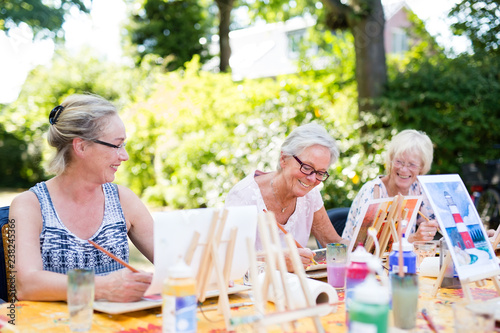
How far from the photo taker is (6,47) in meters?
9.15

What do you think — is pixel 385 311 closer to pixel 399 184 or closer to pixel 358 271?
pixel 358 271

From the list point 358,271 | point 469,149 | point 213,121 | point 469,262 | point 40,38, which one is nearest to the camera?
point 358,271

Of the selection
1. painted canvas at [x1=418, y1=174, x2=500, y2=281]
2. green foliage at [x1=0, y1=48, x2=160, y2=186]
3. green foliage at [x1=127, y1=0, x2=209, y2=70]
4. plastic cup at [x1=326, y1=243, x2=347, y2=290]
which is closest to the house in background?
green foliage at [x1=127, y1=0, x2=209, y2=70]

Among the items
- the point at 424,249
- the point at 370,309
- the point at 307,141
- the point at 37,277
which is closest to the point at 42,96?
the point at 307,141

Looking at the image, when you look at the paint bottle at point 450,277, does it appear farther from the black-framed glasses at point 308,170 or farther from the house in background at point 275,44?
the house in background at point 275,44

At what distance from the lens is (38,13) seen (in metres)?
8.59

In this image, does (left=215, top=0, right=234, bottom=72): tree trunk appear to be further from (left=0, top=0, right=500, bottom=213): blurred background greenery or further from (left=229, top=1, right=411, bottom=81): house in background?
(left=229, top=1, right=411, bottom=81): house in background

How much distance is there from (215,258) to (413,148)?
83.6 inches

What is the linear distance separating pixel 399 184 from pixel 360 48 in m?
3.83

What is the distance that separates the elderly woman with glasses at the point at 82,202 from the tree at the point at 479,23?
613cm

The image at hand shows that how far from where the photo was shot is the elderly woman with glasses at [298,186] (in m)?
2.66

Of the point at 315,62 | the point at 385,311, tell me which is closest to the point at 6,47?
the point at 315,62

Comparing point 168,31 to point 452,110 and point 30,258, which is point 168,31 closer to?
point 452,110

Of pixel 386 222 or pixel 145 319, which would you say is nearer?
pixel 145 319
